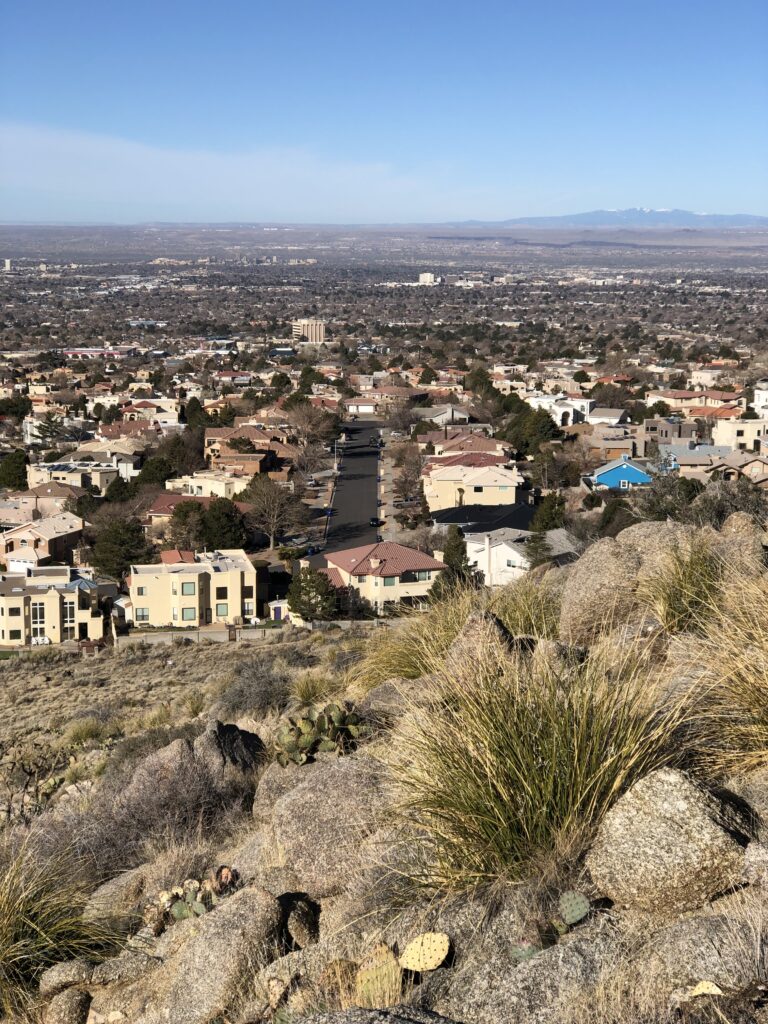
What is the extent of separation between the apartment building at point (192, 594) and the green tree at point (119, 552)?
7.84ft

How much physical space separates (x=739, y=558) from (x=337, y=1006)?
15.8ft

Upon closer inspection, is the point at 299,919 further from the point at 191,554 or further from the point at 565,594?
the point at 191,554

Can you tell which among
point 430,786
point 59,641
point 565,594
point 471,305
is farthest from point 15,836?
point 471,305

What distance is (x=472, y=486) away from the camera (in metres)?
36.7

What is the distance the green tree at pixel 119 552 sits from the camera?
29859 mm

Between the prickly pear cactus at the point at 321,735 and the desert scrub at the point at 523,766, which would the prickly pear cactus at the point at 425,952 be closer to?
the desert scrub at the point at 523,766

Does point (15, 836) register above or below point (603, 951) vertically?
below

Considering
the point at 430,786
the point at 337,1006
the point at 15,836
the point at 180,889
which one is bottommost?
the point at 15,836

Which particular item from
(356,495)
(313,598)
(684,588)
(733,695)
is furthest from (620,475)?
(733,695)

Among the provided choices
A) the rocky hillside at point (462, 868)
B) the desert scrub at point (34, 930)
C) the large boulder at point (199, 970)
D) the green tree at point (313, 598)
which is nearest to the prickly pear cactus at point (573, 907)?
the rocky hillside at point (462, 868)

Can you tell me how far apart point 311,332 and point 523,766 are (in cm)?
9765

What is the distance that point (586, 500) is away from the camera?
34.8 m

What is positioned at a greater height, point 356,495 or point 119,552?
point 119,552

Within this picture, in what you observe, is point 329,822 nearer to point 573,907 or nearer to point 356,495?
point 573,907
